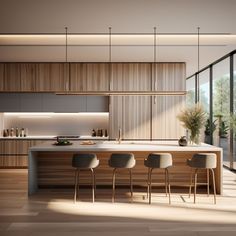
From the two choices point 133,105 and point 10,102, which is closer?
point 133,105

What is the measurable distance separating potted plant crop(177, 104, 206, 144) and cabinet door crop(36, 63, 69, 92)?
3.66 meters

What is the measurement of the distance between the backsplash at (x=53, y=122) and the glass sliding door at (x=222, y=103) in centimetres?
306

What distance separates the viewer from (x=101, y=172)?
627 cm

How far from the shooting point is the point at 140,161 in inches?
246

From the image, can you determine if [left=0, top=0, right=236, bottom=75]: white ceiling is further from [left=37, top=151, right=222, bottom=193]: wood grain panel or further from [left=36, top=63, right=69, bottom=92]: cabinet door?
[left=36, top=63, right=69, bottom=92]: cabinet door

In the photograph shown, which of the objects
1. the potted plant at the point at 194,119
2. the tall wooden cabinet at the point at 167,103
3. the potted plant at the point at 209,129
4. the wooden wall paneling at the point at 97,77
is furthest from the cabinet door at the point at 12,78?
the potted plant at the point at 209,129

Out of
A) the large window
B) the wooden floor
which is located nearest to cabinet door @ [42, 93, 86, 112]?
the large window

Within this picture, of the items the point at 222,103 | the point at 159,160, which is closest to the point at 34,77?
the point at 159,160

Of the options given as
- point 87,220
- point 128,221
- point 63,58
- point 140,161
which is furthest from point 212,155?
point 63,58

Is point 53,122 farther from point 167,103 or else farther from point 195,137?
point 195,137

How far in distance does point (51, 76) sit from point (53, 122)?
1.29m

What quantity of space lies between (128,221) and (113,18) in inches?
123

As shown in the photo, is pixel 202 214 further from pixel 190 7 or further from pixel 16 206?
pixel 190 7

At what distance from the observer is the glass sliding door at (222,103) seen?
8420 millimetres
